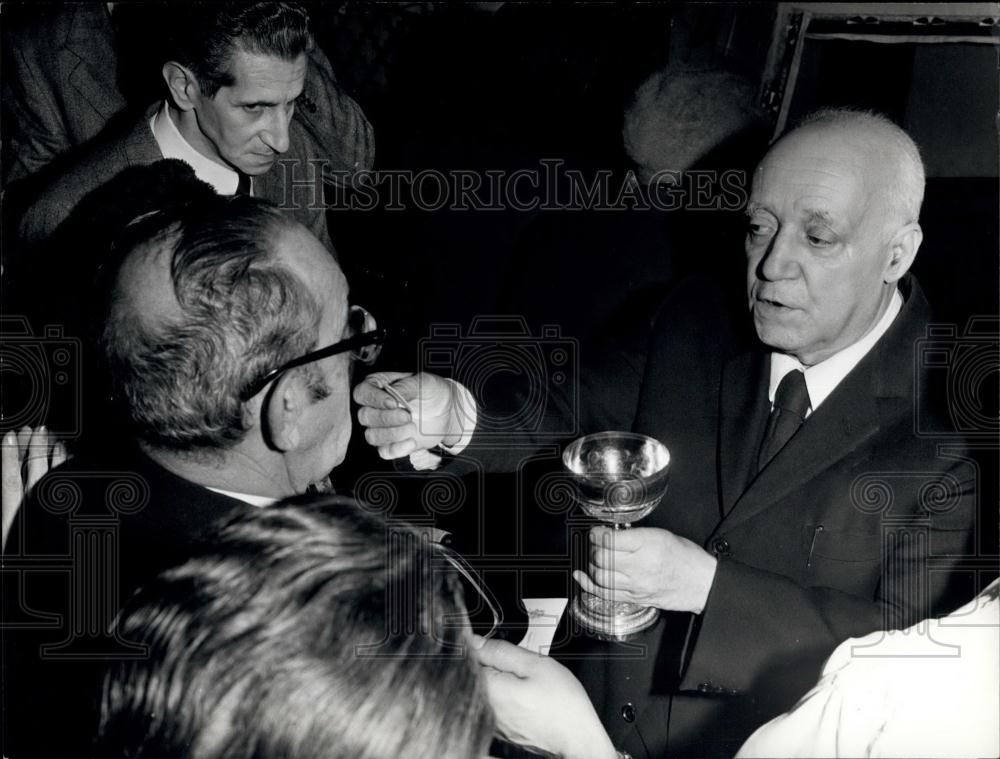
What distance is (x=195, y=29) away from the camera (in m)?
2.00

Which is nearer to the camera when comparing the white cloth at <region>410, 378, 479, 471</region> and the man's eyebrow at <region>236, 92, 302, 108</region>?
the white cloth at <region>410, 378, 479, 471</region>

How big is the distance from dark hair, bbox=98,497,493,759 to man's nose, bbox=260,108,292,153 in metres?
1.48

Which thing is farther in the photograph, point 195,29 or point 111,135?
point 111,135

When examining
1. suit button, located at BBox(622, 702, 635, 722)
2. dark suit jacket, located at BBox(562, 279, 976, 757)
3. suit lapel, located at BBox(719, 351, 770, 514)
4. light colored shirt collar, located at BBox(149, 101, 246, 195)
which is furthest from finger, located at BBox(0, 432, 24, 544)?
suit lapel, located at BBox(719, 351, 770, 514)

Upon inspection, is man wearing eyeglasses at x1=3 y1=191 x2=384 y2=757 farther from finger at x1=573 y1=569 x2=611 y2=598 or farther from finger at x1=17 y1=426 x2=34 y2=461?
finger at x1=573 y1=569 x2=611 y2=598

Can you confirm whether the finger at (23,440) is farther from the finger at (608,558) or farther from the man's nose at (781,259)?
the man's nose at (781,259)

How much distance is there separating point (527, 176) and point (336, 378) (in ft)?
4.60

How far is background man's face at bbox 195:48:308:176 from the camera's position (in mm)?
2023

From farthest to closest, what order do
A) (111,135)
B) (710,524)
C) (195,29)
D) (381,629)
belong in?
(111,135) < (195,29) < (710,524) < (381,629)

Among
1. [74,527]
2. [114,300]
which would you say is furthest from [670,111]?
[74,527]

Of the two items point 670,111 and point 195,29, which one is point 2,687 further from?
point 670,111

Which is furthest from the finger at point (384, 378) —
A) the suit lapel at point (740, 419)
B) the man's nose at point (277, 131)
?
the man's nose at point (277, 131)

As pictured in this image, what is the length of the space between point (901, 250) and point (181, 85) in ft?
5.42

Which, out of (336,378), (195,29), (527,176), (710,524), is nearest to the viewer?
(336,378)
